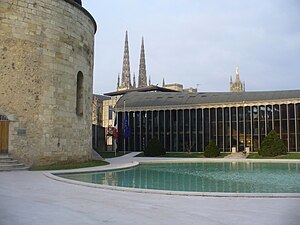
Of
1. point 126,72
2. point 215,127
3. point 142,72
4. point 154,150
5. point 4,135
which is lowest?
point 154,150

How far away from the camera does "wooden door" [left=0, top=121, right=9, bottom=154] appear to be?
1859 centimetres

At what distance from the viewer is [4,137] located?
18734 mm

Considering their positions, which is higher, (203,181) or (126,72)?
(126,72)

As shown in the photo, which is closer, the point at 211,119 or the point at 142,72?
the point at 211,119

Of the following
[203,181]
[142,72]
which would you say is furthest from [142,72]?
[203,181]

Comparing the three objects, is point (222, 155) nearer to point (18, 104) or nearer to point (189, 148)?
point (189, 148)

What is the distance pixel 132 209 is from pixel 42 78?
1355 cm

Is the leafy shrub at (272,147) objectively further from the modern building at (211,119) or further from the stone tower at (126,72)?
the stone tower at (126,72)

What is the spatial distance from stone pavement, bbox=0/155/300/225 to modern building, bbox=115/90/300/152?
36.6m

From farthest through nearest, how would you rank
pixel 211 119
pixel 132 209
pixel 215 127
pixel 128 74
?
pixel 128 74, pixel 211 119, pixel 215 127, pixel 132 209

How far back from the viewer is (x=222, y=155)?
4241cm

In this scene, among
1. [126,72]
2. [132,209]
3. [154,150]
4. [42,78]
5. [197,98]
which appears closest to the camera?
[132,209]

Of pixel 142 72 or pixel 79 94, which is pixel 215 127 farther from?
pixel 142 72

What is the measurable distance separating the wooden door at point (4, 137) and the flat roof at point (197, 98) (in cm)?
3302
